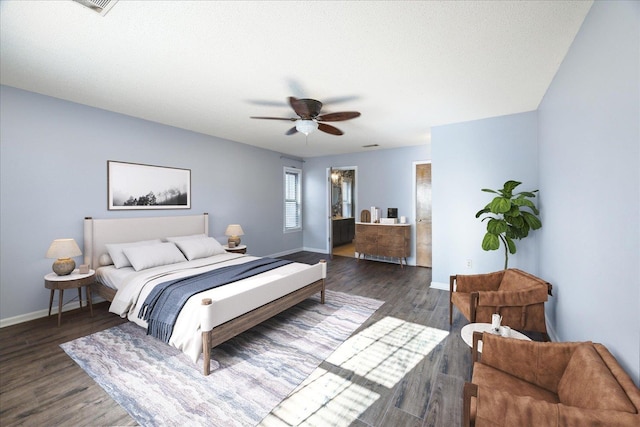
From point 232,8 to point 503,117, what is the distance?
12.3 feet

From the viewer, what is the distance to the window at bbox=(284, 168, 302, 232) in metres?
6.96

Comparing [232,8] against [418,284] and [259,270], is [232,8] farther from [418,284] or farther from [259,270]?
[418,284]

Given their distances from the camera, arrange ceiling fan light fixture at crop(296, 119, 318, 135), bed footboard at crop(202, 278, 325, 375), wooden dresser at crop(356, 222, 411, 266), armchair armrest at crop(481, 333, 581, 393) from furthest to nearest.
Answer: wooden dresser at crop(356, 222, 411, 266) < ceiling fan light fixture at crop(296, 119, 318, 135) < bed footboard at crop(202, 278, 325, 375) < armchair armrest at crop(481, 333, 581, 393)

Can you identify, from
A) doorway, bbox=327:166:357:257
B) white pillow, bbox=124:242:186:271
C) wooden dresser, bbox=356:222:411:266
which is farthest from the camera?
doorway, bbox=327:166:357:257

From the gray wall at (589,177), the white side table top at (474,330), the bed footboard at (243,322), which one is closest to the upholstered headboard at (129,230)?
the bed footboard at (243,322)

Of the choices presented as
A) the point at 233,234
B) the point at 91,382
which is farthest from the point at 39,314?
the point at 233,234


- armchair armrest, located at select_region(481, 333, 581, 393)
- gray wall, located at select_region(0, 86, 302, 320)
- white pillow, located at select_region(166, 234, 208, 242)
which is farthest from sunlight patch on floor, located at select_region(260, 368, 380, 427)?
gray wall, located at select_region(0, 86, 302, 320)

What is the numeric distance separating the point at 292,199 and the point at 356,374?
544 cm

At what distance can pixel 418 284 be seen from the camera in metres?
4.46

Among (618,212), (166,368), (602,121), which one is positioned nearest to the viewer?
(618,212)

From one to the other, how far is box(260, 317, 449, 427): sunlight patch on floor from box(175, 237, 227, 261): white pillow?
263cm

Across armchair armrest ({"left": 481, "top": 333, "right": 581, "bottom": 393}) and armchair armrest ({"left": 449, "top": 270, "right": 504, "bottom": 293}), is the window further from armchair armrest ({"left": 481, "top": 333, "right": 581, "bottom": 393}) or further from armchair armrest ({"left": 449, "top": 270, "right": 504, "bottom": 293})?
armchair armrest ({"left": 481, "top": 333, "right": 581, "bottom": 393})

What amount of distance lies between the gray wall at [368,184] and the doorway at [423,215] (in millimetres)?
116

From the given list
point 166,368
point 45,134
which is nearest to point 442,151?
point 166,368
